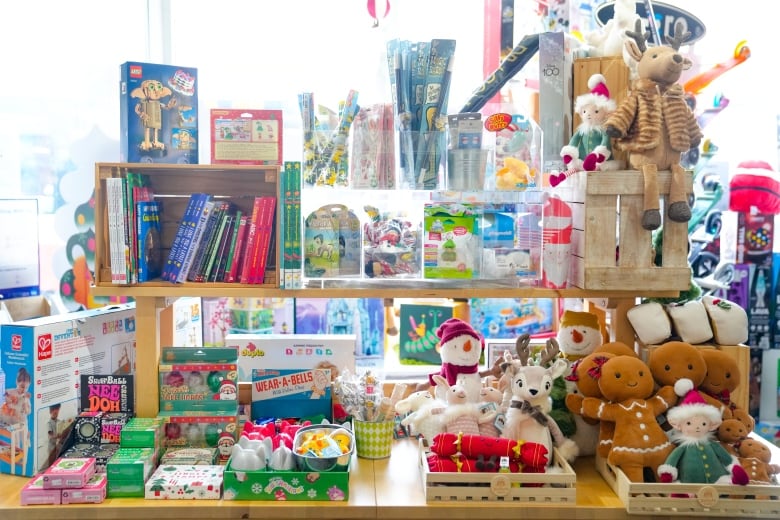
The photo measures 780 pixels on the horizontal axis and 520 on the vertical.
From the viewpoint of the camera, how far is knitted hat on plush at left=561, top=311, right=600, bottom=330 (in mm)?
2082

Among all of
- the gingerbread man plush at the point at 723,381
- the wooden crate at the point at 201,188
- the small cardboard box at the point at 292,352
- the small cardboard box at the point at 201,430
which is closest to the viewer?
the gingerbread man plush at the point at 723,381

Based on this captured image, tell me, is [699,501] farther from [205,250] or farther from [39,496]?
[39,496]

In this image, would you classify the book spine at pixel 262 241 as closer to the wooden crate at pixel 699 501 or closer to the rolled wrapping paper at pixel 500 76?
the rolled wrapping paper at pixel 500 76

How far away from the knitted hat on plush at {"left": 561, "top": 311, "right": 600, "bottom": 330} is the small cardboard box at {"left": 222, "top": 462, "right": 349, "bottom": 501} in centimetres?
77

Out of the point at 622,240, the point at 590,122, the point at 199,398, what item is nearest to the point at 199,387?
the point at 199,398

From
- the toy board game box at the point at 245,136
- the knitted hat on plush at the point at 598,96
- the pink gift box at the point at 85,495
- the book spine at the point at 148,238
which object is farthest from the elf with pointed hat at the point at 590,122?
the pink gift box at the point at 85,495

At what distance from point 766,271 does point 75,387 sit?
8.13ft

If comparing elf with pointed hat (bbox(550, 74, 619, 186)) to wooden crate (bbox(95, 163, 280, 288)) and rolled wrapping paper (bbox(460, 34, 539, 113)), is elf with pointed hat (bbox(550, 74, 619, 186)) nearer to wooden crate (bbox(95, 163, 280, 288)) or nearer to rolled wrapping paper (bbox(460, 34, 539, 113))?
rolled wrapping paper (bbox(460, 34, 539, 113))

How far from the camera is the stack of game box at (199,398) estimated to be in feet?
6.29

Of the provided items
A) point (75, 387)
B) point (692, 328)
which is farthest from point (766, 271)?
point (75, 387)

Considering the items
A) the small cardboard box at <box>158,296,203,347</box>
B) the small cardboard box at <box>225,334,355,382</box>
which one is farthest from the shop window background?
the small cardboard box at <box>225,334,355,382</box>

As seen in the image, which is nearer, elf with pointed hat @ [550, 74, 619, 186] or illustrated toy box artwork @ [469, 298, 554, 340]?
elf with pointed hat @ [550, 74, 619, 186]

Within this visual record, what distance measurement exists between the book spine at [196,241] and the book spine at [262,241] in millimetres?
141

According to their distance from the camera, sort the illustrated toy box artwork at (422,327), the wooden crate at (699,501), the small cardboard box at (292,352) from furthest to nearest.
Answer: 1. the illustrated toy box artwork at (422,327)
2. the small cardboard box at (292,352)
3. the wooden crate at (699,501)
